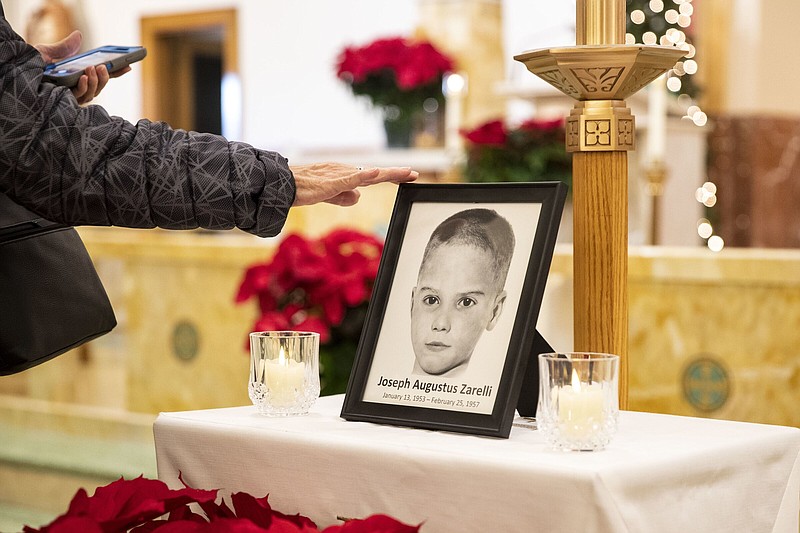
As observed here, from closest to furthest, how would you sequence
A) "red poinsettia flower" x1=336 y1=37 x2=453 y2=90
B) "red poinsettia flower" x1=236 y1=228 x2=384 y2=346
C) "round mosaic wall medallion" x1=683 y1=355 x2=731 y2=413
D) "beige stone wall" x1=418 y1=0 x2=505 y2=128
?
1. "red poinsettia flower" x1=236 y1=228 x2=384 y2=346
2. "round mosaic wall medallion" x1=683 y1=355 x2=731 y2=413
3. "red poinsettia flower" x1=336 y1=37 x2=453 y2=90
4. "beige stone wall" x1=418 y1=0 x2=505 y2=128

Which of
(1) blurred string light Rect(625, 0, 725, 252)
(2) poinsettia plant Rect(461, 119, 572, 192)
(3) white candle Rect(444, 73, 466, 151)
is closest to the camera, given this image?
(2) poinsettia plant Rect(461, 119, 572, 192)

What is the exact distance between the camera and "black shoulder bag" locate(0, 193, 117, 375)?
1560 mm

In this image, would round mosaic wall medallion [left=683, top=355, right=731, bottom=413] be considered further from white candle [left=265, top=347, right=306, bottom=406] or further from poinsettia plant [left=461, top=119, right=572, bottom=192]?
white candle [left=265, top=347, right=306, bottom=406]

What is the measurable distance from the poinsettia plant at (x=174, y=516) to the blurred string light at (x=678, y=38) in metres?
4.31

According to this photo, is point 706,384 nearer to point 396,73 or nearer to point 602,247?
point 602,247

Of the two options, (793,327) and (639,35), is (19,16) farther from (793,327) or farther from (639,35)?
(793,327)

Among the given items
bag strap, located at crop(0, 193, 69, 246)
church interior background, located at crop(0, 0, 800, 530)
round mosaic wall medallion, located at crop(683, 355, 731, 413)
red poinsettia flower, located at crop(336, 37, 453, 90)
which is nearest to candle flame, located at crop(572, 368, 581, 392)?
bag strap, located at crop(0, 193, 69, 246)

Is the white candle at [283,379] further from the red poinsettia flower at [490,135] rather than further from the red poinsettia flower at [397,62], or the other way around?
the red poinsettia flower at [397,62]

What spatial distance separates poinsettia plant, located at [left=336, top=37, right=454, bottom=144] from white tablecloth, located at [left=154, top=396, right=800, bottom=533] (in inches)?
156

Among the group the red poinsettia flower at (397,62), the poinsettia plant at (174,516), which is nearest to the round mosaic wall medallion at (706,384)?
the poinsettia plant at (174,516)

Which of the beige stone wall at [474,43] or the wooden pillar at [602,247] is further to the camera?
the beige stone wall at [474,43]

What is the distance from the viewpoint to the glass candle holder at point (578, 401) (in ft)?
4.18

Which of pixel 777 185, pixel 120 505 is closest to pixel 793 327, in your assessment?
pixel 120 505

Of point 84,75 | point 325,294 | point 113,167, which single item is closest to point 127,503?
point 113,167
